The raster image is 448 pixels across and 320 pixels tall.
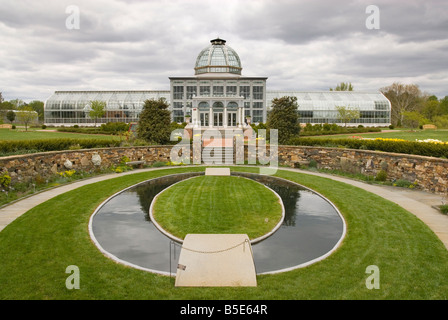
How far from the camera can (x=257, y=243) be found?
9.62 metres

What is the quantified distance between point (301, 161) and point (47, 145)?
17561 mm

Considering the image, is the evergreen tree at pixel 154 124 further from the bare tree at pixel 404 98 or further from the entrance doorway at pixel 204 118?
the bare tree at pixel 404 98

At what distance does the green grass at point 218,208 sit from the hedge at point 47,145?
28.5 feet

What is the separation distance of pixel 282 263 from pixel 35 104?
139m

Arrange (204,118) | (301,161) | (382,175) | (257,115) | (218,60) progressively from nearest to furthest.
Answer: (382,175) < (301,161) < (204,118) < (218,60) < (257,115)

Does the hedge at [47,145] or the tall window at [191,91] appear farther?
the tall window at [191,91]

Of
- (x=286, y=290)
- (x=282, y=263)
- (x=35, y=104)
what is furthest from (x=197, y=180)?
(x=35, y=104)

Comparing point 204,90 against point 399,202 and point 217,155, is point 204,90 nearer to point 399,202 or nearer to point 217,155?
point 217,155

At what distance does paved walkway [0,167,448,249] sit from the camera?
1080 centimetres

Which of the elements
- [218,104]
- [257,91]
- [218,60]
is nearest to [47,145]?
[218,104]

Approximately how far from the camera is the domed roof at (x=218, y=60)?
67875mm

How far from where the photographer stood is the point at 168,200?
566 inches

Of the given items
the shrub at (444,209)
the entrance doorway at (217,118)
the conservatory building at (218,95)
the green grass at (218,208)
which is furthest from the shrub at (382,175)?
the conservatory building at (218,95)

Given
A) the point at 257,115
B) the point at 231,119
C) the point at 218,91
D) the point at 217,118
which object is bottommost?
the point at 231,119
